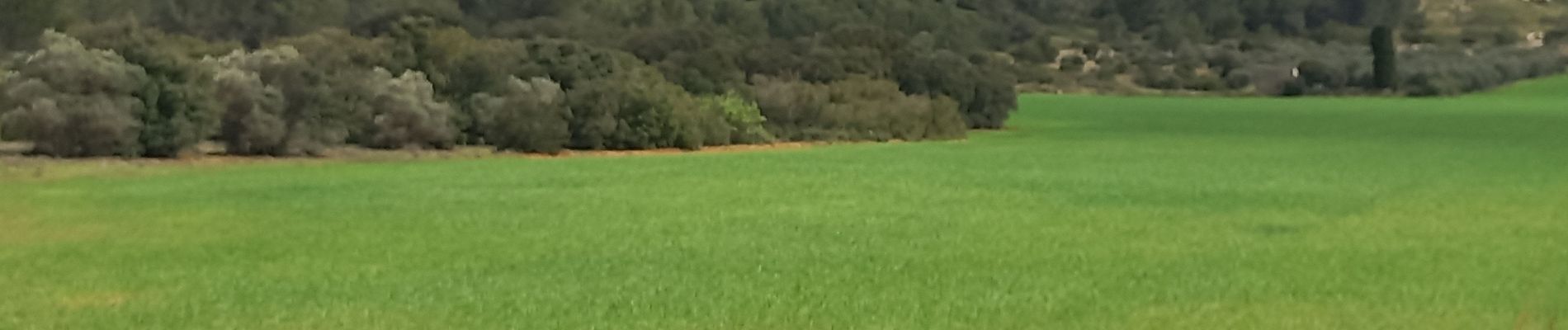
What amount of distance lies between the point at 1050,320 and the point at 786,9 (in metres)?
56.5

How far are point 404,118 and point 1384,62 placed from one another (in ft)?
152

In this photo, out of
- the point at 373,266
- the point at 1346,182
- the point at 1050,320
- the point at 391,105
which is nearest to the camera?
the point at 1050,320

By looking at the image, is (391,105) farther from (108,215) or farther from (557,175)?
(108,215)

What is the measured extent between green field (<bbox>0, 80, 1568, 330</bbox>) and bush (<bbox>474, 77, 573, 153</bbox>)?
123 inches

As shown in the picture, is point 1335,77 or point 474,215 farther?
point 1335,77

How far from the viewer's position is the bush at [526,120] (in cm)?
2691

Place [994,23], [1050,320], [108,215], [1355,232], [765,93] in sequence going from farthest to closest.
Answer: [994,23] → [765,93] → [108,215] → [1355,232] → [1050,320]

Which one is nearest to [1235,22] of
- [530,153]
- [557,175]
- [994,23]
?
[994,23]

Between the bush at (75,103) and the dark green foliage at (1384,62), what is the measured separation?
4992 cm

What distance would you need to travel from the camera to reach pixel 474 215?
14938 millimetres

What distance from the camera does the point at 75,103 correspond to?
2211cm

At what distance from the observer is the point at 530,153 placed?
26.8 m

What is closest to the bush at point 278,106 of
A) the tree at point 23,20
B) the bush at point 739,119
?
the bush at point 739,119

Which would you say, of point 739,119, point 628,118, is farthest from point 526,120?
point 739,119
